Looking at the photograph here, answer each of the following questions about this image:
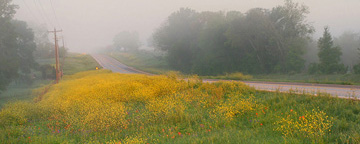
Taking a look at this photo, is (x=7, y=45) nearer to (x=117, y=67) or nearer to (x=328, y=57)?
(x=117, y=67)

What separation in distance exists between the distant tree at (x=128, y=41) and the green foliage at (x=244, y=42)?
9374 cm

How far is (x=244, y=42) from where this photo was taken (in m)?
40.5

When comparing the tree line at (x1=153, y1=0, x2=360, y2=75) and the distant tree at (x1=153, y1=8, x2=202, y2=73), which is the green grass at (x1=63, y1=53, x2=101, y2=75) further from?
the tree line at (x1=153, y1=0, x2=360, y2=75)

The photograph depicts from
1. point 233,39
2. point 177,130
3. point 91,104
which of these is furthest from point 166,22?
point 177,130

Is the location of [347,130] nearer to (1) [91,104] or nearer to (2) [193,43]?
(1) [91,104]

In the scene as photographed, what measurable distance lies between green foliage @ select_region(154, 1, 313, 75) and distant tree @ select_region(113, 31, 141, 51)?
93.7 m

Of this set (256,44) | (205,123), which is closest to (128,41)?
(256,44)

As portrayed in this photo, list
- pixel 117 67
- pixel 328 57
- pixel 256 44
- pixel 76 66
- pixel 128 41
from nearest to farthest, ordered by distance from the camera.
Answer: pixel 328 57 < pixel 256 44 < pixel 117 67 < pixel 76 66 < pixel 128 41

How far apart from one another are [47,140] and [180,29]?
52.6m

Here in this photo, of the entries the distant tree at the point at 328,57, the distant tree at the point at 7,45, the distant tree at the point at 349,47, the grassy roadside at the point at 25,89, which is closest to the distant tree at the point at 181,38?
the grassy roadside at the point at 25,89

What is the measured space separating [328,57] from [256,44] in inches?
440

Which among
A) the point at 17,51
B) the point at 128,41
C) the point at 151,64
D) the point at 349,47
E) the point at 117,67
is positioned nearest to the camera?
the point at 17,51

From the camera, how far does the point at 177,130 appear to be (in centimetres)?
773

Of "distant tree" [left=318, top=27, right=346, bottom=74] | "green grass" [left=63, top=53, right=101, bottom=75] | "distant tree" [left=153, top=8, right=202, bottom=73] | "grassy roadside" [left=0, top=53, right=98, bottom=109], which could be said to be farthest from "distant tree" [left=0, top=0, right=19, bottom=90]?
"distant tree" [left=318, top=27, right=346, bottom=74]
